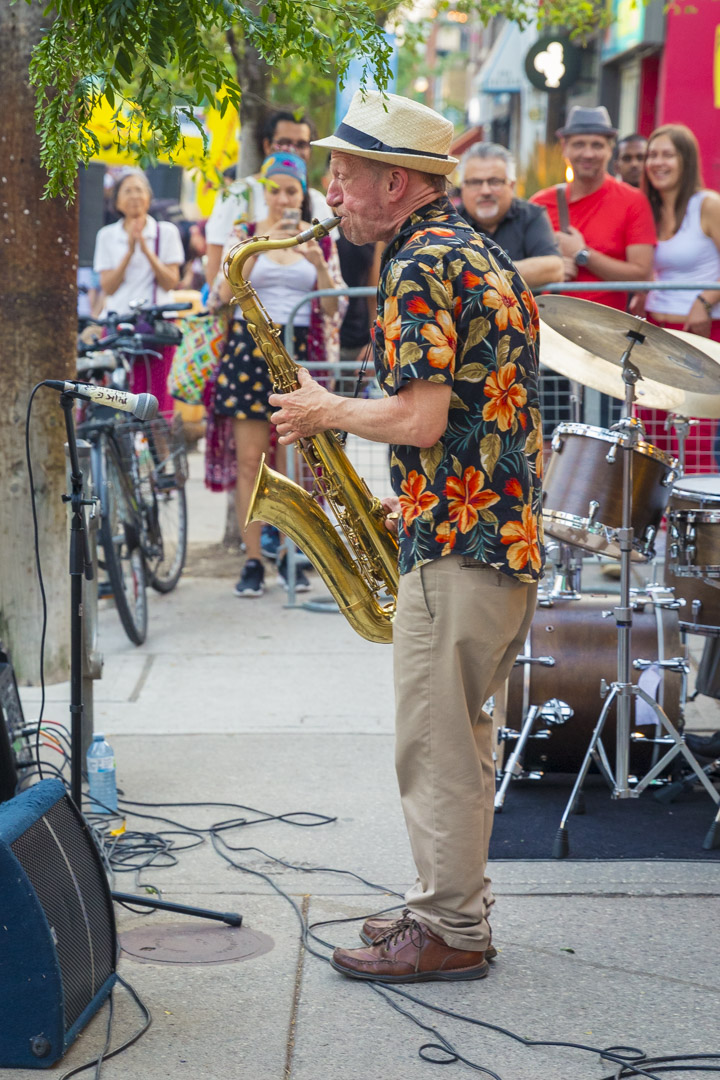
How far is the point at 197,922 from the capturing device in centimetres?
368

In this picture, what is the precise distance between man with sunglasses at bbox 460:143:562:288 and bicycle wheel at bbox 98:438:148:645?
2114mm

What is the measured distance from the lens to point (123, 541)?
21.0 feet

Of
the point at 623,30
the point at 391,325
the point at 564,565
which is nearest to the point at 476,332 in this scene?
the point at 391,325

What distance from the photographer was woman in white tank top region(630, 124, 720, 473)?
273 inches

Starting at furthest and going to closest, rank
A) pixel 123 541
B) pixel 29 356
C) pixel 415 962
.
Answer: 1. pixel 123 541
2. pixel 29 356
3. pixel 415 962

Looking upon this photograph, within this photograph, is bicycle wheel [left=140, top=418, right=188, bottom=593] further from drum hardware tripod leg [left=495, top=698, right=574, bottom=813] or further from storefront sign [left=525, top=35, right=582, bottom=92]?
storefront sign [left=525, top=35, right=582, bottom=92]

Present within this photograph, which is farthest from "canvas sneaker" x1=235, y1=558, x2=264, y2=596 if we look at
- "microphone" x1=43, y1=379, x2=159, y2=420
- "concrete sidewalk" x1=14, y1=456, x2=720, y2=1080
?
"microphone" x1=43, y1=379, x2=159, y2=420

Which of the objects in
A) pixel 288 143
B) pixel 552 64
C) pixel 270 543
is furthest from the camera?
pixel 552 64

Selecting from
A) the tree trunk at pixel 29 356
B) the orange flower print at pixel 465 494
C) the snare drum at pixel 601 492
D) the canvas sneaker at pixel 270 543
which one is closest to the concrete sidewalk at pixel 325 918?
the tree trunk at pixel 29 356

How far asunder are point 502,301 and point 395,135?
1.54 feet

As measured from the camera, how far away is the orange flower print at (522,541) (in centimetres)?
319

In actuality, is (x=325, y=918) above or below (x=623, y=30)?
below

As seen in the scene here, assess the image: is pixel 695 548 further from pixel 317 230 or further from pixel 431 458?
pixel 317 230

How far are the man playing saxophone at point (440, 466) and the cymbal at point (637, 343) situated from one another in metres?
0.86
